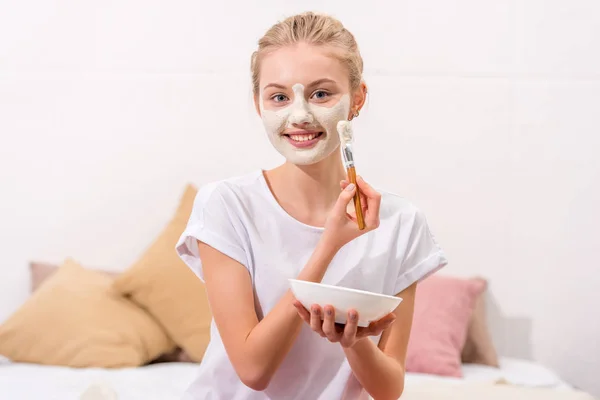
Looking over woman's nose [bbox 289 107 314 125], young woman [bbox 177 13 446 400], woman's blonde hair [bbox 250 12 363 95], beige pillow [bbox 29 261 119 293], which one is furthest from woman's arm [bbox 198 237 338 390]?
beige pillow [bbox 29 261 119 293]

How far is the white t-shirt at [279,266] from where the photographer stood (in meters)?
1.26

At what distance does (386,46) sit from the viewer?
114 inches

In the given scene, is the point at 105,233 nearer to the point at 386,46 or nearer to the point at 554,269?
the point at 386,46

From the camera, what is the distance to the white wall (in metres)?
2.88

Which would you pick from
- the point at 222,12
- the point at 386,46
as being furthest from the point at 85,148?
the point at 386,46

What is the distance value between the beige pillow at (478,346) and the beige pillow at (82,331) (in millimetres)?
1023

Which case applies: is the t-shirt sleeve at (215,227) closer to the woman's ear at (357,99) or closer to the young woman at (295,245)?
the young woman at (295,245)

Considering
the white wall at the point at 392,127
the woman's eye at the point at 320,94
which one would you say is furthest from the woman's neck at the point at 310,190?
the white wall at the point at 392,127

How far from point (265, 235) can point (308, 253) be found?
8cm

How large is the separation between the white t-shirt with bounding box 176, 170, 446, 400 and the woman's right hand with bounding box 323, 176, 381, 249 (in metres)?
0.15

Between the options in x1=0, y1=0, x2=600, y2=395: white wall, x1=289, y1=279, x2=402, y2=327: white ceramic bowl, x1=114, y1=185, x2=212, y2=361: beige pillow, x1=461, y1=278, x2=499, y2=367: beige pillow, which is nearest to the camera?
x1=289, y1=279, x2=402, y2=327: white ceramic bowl

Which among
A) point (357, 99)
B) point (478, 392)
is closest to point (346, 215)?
point (357, 99)

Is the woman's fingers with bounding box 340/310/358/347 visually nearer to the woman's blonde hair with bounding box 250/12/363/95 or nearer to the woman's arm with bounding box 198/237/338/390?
the woman's arm with bounding box 198/237/338/390

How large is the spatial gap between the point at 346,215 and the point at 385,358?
25cm
